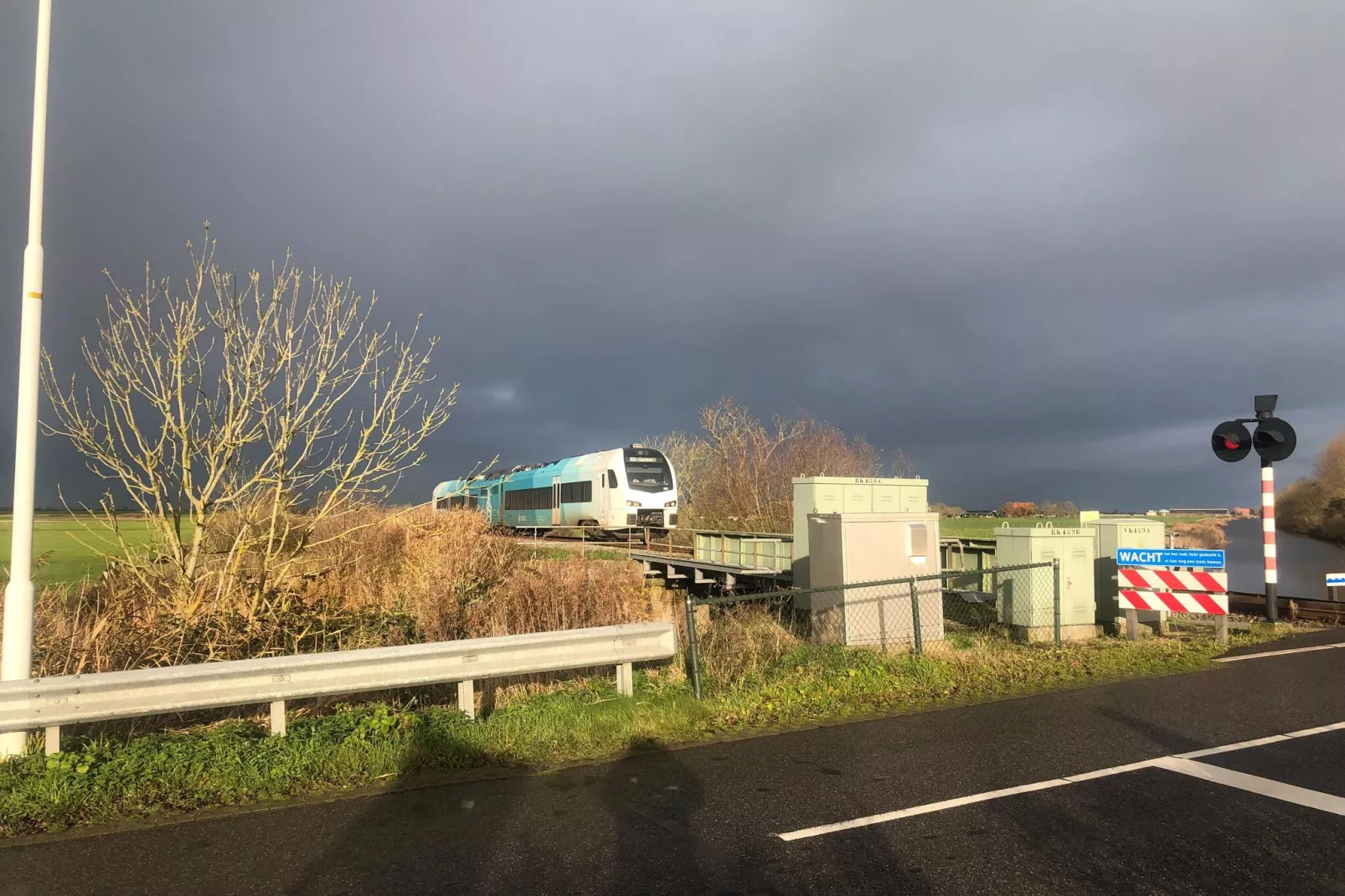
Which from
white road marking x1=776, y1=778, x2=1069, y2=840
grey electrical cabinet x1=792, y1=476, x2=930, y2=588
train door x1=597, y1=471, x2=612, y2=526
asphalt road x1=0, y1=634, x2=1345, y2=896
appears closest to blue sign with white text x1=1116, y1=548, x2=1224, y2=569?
asphalt road x1=0, y1=634, x2=1345, y2=896

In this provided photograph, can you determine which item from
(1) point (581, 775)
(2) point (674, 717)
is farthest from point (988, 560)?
(1) point (581, 775)

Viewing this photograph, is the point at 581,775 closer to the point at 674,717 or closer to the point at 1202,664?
the point at 674,717

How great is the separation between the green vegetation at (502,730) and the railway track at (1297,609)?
5035mm

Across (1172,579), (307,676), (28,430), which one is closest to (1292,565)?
(1172,579)

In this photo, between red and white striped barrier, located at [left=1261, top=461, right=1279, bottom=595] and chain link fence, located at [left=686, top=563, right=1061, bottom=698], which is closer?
chain link fence, located at [left=686, top=563, right=1061, bottom=698]

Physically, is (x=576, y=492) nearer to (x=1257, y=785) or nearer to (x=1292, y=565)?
(x=1257, y=785)

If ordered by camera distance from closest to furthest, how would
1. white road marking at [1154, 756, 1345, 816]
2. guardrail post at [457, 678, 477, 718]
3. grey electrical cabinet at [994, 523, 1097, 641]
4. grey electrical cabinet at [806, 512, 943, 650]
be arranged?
white road marking at [1154, 756, 1345, 816]
guardrail post at [457, 678, 477, 718]
grey electrical cabinet at [806, 512, 943, 650]
grey electrical cabinet at [994, 523, 1097, 641]

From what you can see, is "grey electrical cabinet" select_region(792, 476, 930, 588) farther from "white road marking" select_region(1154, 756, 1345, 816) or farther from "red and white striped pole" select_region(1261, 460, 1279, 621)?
"white road marking" select_region(1154, 756, 1345, 816)

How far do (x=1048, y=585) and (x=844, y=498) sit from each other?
5.04m

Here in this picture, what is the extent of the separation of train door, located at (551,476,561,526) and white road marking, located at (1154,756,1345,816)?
2832cm

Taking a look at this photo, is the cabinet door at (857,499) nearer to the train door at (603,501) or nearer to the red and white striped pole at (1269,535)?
the red and white striped pole at (1269,535)

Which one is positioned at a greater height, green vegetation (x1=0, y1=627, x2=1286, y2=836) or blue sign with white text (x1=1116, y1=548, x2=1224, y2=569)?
blue sign with white text (x1=1116, y1=548, x2=1224, y2=569)

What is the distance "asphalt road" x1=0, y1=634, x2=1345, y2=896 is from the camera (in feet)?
13.1

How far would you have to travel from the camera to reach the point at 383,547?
14.4 metres
